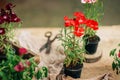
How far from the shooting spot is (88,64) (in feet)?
19.6

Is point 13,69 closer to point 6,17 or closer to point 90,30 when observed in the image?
point 6,17

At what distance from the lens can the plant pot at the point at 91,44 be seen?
5.87 m

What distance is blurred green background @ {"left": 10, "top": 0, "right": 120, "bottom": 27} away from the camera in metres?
7.48

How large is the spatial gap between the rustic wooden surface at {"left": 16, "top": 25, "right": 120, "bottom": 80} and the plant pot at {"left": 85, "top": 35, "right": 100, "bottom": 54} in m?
0.19

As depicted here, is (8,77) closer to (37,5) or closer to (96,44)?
(96,44)

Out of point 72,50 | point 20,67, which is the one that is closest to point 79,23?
point 72,50

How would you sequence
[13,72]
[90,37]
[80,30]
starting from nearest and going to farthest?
[13,72]
[80,30]
[90,37]

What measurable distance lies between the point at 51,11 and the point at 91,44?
6.92 ft

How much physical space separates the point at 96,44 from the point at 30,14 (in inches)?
83.8

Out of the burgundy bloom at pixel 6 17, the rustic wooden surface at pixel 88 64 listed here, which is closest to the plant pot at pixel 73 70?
the rustic wooden surface at pixel 88 64

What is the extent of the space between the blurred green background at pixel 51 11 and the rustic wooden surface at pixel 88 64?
63 centimetres

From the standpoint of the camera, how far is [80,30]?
514cm

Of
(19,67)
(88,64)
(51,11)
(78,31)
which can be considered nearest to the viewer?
(19,67)

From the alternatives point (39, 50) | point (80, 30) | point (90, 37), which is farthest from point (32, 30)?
point (80, 30)
